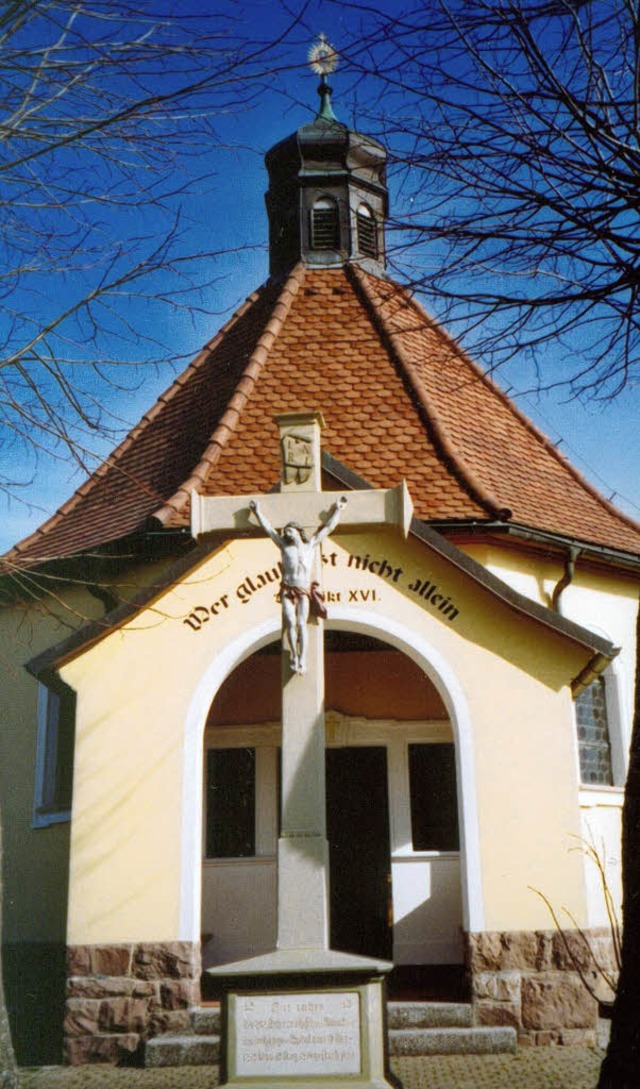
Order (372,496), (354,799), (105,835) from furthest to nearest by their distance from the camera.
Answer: (354,799) < (105,835) < (372,496)

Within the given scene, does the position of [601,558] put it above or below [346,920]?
above

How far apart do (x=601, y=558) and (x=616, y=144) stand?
22.4ft

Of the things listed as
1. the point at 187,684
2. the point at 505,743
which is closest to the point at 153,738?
the point at 187,684

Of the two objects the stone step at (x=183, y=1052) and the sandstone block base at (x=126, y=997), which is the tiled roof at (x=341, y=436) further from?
the stone step at (x=183, y=1052)

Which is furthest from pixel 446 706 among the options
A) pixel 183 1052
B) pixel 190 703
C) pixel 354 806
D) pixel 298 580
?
pixel 183 1052

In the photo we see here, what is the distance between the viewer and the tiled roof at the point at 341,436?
10.6 metres

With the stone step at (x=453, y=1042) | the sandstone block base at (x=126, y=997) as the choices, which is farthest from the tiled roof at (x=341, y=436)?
the stone step at (x=453, y=1042)

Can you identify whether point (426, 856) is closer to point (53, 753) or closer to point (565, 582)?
point (565, 582)

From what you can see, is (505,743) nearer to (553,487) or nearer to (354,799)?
(354,799)

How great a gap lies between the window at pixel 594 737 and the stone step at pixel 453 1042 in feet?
11.6

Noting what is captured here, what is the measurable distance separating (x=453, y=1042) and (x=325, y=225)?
11484mm

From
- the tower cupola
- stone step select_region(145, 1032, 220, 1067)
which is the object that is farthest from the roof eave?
the tower cupola

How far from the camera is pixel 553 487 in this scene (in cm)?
1198

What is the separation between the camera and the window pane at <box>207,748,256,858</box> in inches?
433
